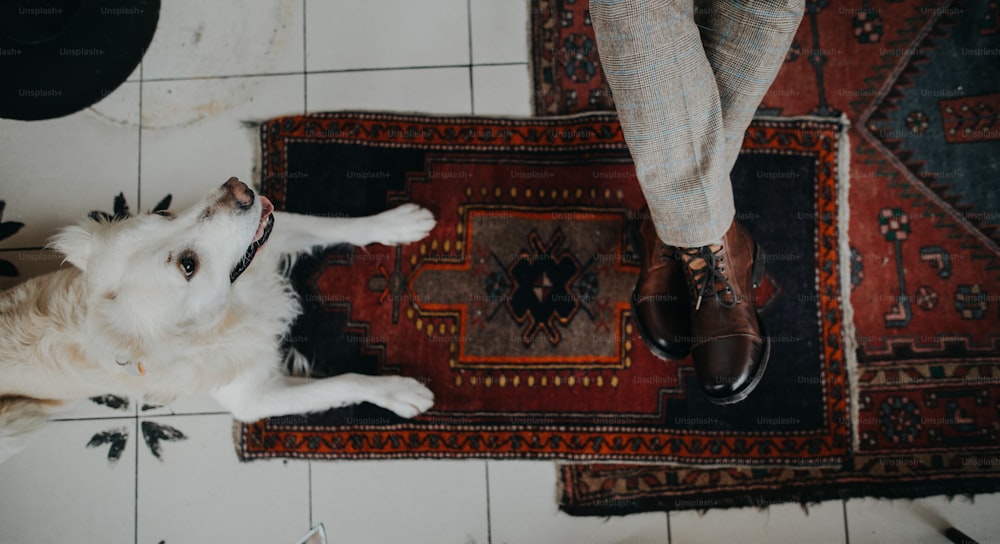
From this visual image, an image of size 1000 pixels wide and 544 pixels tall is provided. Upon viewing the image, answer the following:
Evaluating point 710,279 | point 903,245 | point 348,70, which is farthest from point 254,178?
point 903,245

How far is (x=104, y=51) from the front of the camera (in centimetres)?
198

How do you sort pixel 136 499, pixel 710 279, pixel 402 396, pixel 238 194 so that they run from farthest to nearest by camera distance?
pixel 136 499 < pixel 402 396 < pixel 710 279 < pixel 238 194

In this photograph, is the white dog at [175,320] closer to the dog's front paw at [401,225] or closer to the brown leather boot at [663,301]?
the dog's front paw at [401,225]

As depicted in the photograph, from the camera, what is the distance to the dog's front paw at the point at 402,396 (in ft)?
5.76

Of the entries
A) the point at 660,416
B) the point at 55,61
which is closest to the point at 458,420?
the point at 660,416

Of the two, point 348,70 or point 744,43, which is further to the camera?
point 348,70

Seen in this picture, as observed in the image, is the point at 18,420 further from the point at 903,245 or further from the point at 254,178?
the point at 903,245

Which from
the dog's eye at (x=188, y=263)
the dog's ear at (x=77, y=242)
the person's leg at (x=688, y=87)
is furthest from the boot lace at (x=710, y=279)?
the dog's ear at (x=77, y=242)

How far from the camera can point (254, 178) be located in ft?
6.41

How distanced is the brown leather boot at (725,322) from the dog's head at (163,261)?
1.23m

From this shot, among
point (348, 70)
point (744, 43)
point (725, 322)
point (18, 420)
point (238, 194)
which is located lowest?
point (18, 420)

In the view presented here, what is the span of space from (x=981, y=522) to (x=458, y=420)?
5.75 feet

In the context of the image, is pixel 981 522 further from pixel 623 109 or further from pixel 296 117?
pixel 296 117

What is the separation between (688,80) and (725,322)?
81 cm
